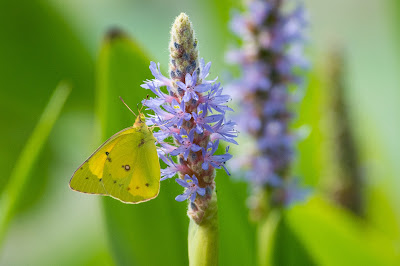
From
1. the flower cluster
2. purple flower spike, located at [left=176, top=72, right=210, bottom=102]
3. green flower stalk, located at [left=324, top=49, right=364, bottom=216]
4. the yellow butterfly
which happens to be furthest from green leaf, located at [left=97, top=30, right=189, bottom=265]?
green flower stalk, located at [left=324, top=49, right=364, bottom=216]

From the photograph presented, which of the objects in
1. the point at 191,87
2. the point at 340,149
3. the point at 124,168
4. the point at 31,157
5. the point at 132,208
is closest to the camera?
the point at 191,87

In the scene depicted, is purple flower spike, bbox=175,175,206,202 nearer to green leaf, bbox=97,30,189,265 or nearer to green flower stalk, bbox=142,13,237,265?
green flower stalk, bbox=142,13,237,265

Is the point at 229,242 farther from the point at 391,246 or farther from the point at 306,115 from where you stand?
the point at 306,115

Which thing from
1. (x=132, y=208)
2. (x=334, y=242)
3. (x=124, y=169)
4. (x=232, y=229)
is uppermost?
(x=124, y=169)

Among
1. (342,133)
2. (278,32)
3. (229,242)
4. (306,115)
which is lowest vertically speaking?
(229,242)

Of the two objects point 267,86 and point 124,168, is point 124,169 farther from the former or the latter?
point 267,86

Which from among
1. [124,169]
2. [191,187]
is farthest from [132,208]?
[191,187]

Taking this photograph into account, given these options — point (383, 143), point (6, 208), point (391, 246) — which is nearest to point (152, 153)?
point (6, 208)
